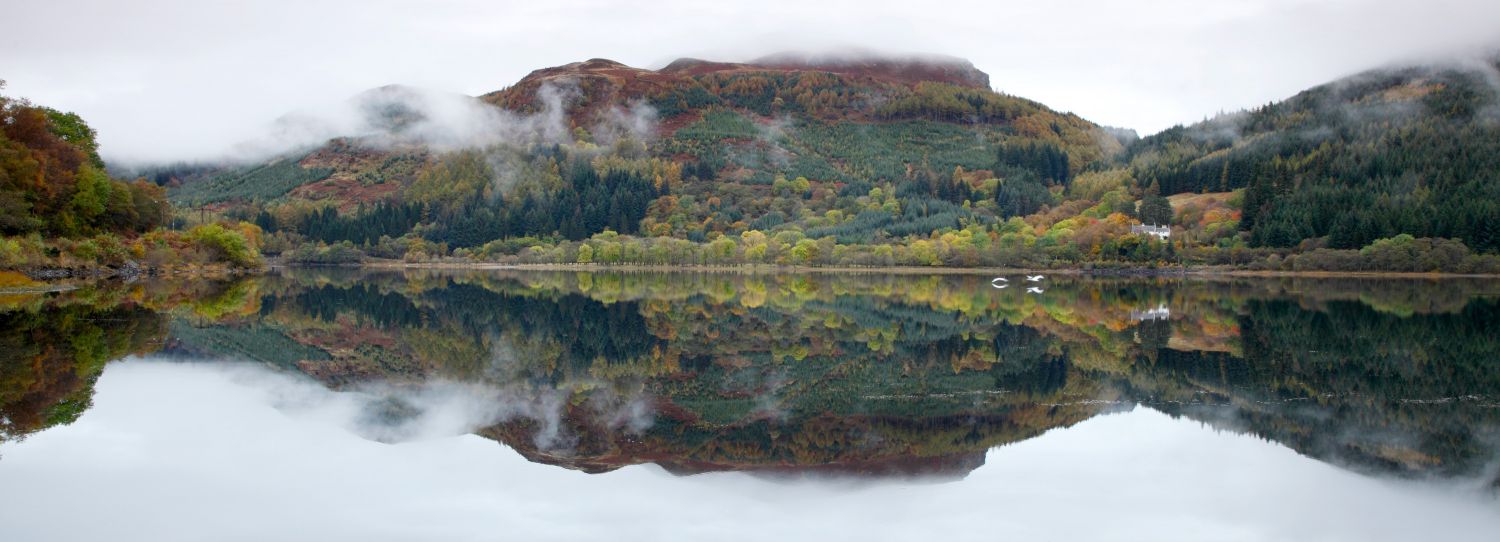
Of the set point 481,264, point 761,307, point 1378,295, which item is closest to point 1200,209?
point 1378,295

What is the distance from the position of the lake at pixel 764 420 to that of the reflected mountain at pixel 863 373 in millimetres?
104

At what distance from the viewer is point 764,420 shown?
16.6m

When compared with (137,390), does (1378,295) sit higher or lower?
lower

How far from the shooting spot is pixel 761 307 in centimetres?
4412

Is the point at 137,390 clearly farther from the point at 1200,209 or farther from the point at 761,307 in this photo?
the point at 1200,209

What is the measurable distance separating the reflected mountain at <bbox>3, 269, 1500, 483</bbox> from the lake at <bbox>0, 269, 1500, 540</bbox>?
104mm

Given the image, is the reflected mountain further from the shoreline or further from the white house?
the white house

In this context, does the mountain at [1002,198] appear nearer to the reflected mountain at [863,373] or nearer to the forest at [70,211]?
the forest at [70,211]

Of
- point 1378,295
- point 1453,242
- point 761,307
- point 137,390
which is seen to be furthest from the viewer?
point 1453,242

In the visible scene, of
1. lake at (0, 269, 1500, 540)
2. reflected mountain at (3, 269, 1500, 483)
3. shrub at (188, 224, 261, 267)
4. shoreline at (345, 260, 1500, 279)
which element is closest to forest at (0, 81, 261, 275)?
shrub at (188, 224, 261, 267)

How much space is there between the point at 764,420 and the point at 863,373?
6020mm

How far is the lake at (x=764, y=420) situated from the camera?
35.3ft

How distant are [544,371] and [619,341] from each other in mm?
6197

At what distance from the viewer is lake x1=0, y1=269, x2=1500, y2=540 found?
10.8m
